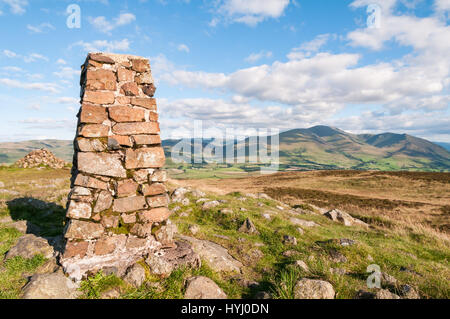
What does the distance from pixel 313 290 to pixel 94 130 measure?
5867mm

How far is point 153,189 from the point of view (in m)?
5.91

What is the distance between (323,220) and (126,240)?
→ 12.5m

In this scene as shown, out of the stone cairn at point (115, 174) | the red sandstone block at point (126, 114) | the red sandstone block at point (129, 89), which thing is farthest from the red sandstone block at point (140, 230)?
the red sandstone block at point (129, 89)

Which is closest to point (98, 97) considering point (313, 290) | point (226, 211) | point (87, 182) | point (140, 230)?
point (87, 182)

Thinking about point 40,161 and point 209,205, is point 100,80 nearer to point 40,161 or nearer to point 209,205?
point 209,205

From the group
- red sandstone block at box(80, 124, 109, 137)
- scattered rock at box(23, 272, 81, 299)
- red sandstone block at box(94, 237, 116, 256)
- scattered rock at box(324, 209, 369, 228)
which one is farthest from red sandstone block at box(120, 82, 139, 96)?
scattered rock at box(324, 209, 369, 228)

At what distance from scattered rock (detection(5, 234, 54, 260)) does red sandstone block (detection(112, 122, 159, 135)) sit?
338 cm

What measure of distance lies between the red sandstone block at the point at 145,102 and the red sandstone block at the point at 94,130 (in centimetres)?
95

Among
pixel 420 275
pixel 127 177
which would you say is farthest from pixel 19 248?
pixel 420 275

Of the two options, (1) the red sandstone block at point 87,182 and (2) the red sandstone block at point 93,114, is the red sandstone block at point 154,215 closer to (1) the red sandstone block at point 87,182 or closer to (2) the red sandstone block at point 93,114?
(1) the red sandstone block at point 87,182

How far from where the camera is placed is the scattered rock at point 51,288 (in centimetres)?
397
